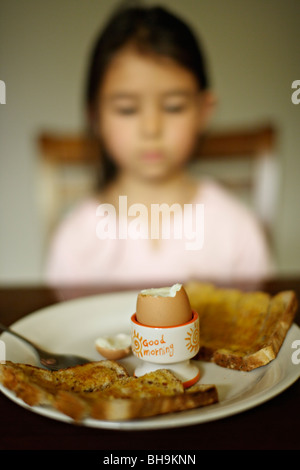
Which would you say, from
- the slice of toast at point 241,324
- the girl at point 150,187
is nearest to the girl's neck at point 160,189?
the girl at point 150,187

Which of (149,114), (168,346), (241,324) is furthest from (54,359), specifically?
(149,114)

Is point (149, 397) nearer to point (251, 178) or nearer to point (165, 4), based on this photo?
point (251, 178)

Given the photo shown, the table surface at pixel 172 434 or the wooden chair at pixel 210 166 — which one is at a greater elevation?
the wooden chair at pixel 210 166

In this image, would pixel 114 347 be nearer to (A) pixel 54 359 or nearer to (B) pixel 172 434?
(A) pixel 54 359

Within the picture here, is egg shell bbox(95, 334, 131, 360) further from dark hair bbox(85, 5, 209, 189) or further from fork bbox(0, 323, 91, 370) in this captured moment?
dark hair bbox(85, 5, 209, 189)

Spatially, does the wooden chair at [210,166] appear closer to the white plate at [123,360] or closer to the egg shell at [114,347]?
the white plate at [123,360]
